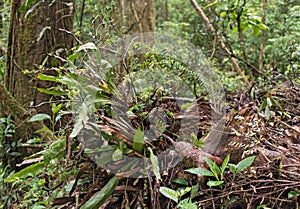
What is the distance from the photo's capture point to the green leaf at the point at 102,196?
3.44 feet

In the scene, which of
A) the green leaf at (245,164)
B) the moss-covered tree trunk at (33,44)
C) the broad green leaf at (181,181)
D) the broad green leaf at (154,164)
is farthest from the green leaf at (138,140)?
the moss-covered tree trunk at (33,44)

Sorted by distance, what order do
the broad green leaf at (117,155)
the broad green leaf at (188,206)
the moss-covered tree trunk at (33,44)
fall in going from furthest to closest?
the moss-covered tree trunk at (33,44) < the broad green leaf at (117,155) < the broad green leaf at (188,206)

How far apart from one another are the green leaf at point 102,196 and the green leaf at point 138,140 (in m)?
0.12

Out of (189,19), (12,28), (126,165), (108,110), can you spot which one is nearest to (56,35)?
(12,28)

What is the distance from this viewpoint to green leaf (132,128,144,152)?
3.57 ft

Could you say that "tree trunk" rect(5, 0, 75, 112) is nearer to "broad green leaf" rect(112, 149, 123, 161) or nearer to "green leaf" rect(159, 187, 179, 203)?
"broad green leaf" rect(112, 149, 123, 161)

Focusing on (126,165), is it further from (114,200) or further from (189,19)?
(189,19)

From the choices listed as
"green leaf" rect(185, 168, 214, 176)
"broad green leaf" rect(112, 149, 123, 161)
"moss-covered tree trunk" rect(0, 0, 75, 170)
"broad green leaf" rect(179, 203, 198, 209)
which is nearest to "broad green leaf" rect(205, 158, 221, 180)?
"green leaf" rect(185, 168, 214, 176)

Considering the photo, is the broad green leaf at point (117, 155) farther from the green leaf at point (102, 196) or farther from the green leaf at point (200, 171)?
the green leaf at point (200, 171)

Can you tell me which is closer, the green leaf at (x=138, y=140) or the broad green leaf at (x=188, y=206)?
the broad green leaf at (x=188, y=206)

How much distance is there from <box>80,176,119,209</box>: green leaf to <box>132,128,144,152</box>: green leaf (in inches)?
4.6

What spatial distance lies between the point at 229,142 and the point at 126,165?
37 centimetres

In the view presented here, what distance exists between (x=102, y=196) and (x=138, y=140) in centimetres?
21

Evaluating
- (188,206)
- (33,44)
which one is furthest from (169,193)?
(33,44)
